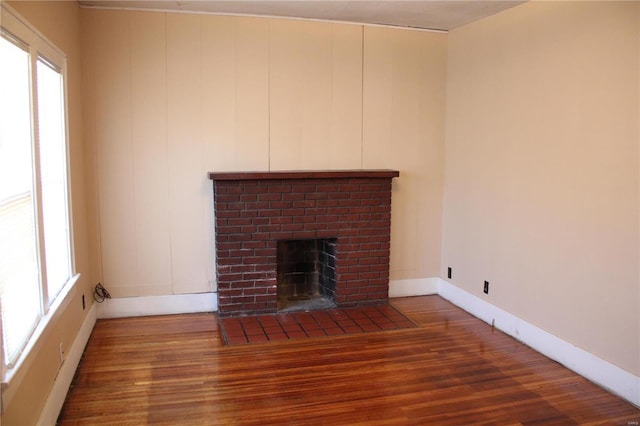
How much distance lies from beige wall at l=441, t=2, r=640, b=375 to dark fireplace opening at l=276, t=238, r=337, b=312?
3.69ft

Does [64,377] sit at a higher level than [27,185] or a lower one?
lower

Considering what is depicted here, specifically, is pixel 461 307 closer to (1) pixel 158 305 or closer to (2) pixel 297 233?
(2) pixel 297 233

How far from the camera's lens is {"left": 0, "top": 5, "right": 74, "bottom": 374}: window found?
2.04 metres

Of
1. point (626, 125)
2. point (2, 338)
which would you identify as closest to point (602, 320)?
point (626, 125)

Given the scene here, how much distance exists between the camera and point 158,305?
434 centimetres

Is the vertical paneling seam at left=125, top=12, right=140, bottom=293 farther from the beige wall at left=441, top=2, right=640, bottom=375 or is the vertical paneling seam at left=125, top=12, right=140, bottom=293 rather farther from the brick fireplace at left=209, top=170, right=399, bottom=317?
the beige wall at left=441, top=2, right=640, bottom=375

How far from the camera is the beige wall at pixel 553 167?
2979 millimetres

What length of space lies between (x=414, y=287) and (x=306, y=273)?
1.01 m

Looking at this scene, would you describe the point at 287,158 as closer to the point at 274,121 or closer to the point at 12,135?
the point at 274,121

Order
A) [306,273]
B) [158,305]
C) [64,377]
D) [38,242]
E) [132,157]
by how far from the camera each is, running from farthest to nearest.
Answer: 1. [306,273]
2. [158,305]
3. [132,157]
4. [64,377]
5. [38,242]

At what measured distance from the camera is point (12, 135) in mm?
2158

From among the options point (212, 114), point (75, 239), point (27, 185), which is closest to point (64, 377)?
point (75, 239)

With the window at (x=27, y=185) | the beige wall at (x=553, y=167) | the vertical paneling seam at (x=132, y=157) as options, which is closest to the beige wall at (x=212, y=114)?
the vertical paneling seam at (x=132, y=157)

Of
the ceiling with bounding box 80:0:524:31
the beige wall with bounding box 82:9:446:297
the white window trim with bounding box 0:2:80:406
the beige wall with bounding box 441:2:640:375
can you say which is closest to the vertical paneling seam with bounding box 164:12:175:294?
the beige wall with bounding box 82:9:446:297
